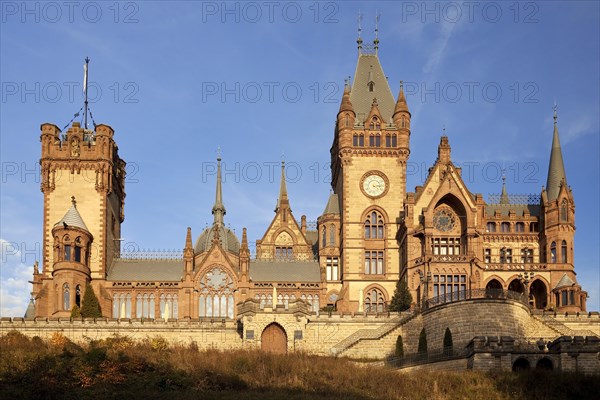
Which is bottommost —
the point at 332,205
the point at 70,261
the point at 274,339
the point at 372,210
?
the point at 274,339

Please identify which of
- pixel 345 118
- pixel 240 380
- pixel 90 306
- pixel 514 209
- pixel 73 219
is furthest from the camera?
pixel 345 118

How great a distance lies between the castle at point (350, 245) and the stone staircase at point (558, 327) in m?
3.37

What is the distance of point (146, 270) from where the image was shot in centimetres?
10419

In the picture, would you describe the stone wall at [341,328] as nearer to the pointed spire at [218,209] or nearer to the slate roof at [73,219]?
the slate roof at [73,219]

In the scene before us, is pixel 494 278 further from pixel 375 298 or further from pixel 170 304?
pixel 170 304

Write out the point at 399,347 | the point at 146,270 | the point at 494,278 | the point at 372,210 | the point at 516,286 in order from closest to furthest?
the point at 399,347
the point at 494,278
the point at 516,286
the point at 146,270
the point at 372,210

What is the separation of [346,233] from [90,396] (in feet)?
136

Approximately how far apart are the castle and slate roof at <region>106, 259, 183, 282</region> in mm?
184

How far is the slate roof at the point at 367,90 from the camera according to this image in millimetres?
110125

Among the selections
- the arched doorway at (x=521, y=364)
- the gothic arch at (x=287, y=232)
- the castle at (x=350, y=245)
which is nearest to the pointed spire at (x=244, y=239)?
the castle at (x=350, y=245)

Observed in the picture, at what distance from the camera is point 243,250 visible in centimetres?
10269

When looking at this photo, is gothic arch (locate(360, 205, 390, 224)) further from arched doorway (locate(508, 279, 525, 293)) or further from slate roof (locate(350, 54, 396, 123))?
arched doorway (locate(508, 279, 525, 293))

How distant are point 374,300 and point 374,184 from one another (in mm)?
10970

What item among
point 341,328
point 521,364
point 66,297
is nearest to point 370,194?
point 341,328
